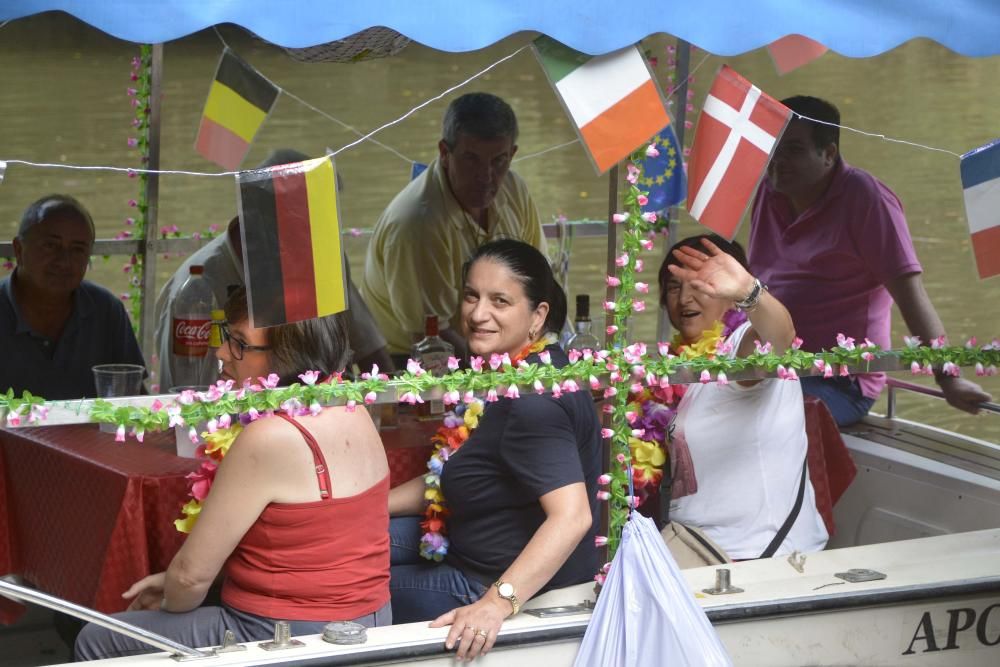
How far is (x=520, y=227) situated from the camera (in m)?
5.41

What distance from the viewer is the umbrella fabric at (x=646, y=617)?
267 cm

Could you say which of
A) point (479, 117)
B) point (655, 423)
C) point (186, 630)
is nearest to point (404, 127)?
point (479, 117)

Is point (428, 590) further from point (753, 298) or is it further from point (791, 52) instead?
point (791, 52)

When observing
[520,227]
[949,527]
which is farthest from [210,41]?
[949,527]

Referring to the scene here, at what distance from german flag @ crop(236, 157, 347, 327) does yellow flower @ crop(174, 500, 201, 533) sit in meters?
0.62

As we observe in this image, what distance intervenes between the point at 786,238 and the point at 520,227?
1127 millimetres

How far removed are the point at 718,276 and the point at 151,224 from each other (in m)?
2.82

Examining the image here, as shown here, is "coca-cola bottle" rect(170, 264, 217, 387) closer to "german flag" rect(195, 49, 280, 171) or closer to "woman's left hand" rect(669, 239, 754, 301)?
"german flag" rect(195, 49, 280, 171)

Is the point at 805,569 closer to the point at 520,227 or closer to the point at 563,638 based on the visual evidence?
the point at 563,638

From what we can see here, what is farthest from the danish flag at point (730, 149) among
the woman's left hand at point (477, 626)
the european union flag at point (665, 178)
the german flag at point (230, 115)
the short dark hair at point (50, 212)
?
the short dark hair at point (50, 212)

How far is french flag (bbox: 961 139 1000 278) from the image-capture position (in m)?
3.03

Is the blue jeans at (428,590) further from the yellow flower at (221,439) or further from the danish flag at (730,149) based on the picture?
the danish flag at (730,149)

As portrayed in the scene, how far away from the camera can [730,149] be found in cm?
287

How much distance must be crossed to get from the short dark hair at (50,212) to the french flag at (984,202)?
265 cm
